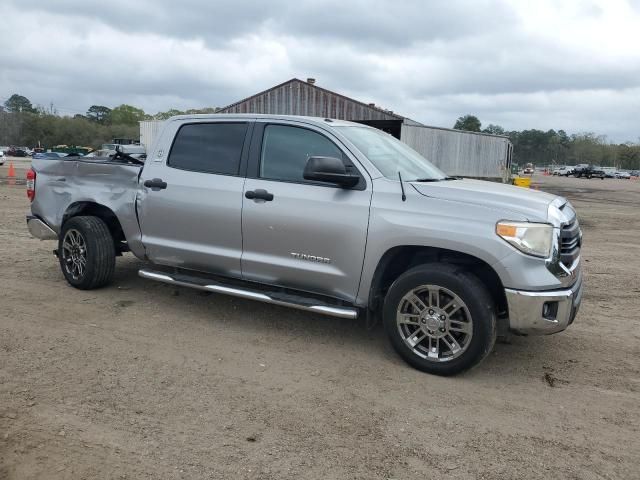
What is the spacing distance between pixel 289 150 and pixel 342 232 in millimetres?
989

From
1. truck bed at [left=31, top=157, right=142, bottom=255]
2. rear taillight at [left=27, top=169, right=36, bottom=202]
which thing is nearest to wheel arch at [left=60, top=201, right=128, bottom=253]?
truck bed at [left=31, top=157, right=142, bottom=255]

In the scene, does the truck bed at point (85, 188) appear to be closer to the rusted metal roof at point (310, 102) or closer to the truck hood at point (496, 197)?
the truck hood at point (496, 197)

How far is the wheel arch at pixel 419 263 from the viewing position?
429cm

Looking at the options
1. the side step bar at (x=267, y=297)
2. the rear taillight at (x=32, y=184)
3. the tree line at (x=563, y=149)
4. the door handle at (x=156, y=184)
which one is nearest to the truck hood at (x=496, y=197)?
the side step bar at (x=267, y=297)

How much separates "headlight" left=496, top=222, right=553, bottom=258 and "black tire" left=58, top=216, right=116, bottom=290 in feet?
14.0

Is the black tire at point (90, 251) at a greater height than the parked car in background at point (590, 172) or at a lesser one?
lesser

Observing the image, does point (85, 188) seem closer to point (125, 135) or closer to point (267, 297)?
point (267, 297)

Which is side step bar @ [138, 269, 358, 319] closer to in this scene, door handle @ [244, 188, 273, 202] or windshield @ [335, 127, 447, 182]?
door handle @ [244, 188, 273, 202]

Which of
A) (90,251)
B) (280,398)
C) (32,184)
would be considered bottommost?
(280,398)

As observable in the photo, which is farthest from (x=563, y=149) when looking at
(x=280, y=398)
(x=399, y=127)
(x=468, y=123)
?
(x=280, y=398)

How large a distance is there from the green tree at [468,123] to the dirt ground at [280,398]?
108 meters

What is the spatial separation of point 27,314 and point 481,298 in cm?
427

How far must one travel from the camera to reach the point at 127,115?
5330 inches

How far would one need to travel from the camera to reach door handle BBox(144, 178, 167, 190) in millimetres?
5469
